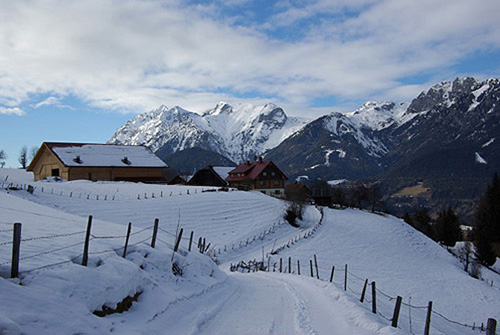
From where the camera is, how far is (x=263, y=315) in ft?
41.8

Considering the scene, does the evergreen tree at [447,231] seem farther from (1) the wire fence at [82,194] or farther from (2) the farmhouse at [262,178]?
(1) the wire fence at [82,194]

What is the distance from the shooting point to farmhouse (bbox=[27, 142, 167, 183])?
6750cm

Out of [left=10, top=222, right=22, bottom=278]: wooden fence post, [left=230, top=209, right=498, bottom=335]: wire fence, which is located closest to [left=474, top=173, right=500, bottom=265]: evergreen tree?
[left=230, top=209, right=498, bottom=335]: wire fence

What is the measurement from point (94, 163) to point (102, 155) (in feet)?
12.9

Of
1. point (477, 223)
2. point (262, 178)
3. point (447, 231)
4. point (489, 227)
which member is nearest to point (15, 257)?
point (262, 178)

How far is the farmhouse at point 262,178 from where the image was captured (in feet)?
313

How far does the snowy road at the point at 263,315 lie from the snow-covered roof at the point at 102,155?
58.7 metres

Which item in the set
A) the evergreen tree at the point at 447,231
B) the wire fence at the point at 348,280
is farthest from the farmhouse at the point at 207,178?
the wire fence at the point at 348,280

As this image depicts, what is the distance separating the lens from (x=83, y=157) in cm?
6994

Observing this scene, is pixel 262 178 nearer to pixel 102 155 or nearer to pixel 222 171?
pixel 222 171

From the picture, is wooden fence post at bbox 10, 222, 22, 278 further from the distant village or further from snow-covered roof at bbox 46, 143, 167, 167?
snow-covered roof at bbox 46, 143, 167, 167

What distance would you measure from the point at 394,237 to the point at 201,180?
167 ft

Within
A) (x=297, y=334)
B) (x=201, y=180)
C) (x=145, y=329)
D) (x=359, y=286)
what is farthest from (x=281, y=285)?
(x=201, y=180)

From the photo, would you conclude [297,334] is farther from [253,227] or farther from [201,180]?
[201,180]
